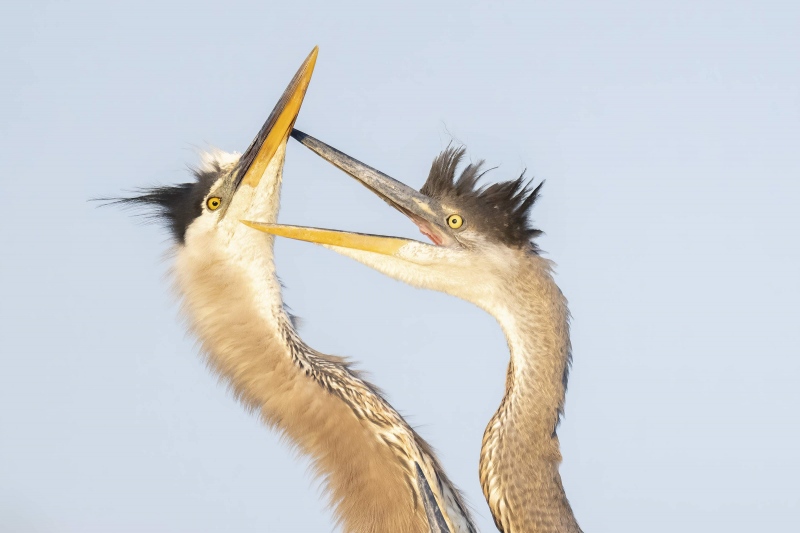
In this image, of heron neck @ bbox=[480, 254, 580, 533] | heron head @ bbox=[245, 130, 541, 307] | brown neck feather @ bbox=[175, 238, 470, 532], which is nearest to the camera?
brown neck feather @ bbox=[175, 238, 470, 532]

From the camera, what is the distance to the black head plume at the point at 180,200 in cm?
778

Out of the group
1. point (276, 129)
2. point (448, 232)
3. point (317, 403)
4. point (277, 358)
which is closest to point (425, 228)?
point (448, 232)

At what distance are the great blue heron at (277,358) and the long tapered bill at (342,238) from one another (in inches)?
6.5

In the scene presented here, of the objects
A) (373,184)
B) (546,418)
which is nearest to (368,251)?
(373,184)

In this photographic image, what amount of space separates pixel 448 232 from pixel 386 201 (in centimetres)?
45

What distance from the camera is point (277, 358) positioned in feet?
23.2

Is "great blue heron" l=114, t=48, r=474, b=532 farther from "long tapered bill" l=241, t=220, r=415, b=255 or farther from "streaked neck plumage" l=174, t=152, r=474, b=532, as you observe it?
"long tapered bill" l=241, t=220, r=415, b=255

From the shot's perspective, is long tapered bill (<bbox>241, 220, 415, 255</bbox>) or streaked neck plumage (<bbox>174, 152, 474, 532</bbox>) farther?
long tapered bill (<bbox>241, 220, 415, 255</bbox>)

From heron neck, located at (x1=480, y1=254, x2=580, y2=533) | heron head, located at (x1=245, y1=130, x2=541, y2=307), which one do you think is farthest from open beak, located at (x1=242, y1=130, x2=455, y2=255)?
heron neck, located at (x1=480, y1=254, x2=580, y2=533)

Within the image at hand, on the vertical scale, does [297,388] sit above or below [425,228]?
below

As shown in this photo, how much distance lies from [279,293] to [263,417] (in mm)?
792

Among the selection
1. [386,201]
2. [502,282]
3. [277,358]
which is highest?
[386,201]

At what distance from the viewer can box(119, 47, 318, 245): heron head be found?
7629mm

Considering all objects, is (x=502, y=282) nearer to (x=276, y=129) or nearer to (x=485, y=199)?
(x=485, y=199)
